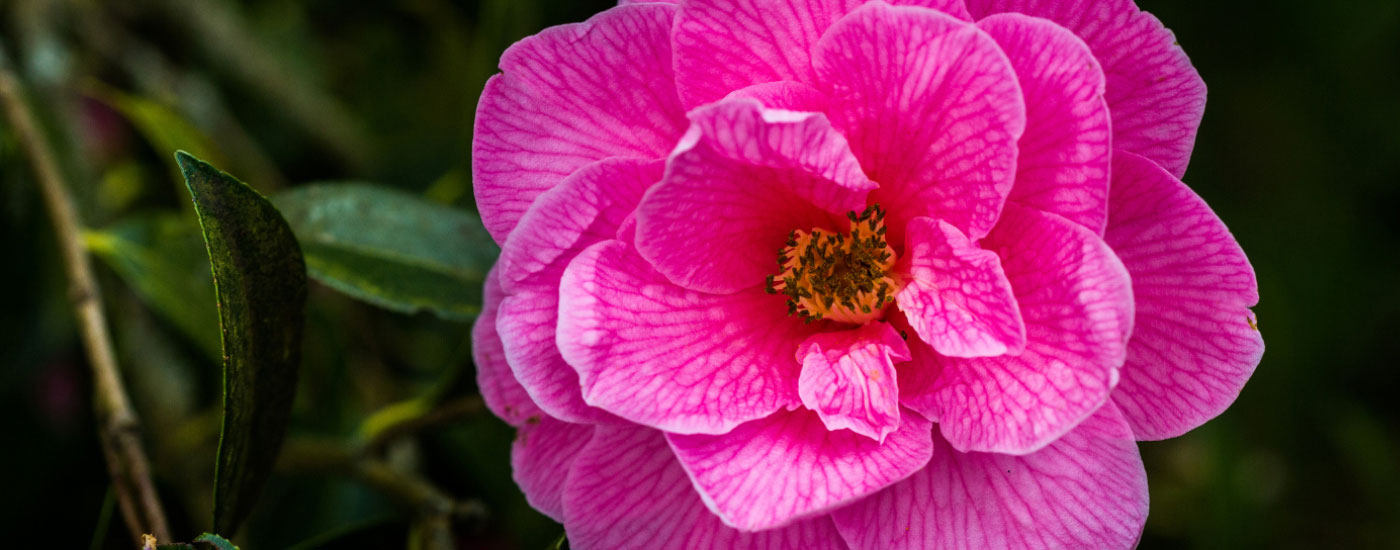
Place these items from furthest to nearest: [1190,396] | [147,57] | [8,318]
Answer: [147,57] < [8,318] < [1190,396]

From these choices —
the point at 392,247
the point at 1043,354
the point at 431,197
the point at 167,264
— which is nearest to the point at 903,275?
the point at 1043,354

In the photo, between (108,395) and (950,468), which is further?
(108,395)

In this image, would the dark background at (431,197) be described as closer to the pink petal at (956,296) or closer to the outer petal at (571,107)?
the outer petal at (571,107)

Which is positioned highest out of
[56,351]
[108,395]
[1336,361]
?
[108,395]

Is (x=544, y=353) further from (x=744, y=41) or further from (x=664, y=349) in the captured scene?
(x=744, y=41)

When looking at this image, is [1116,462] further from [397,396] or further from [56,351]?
[56,351]

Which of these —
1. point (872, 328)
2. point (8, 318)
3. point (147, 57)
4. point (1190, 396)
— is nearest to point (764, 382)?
point (872, 328)
